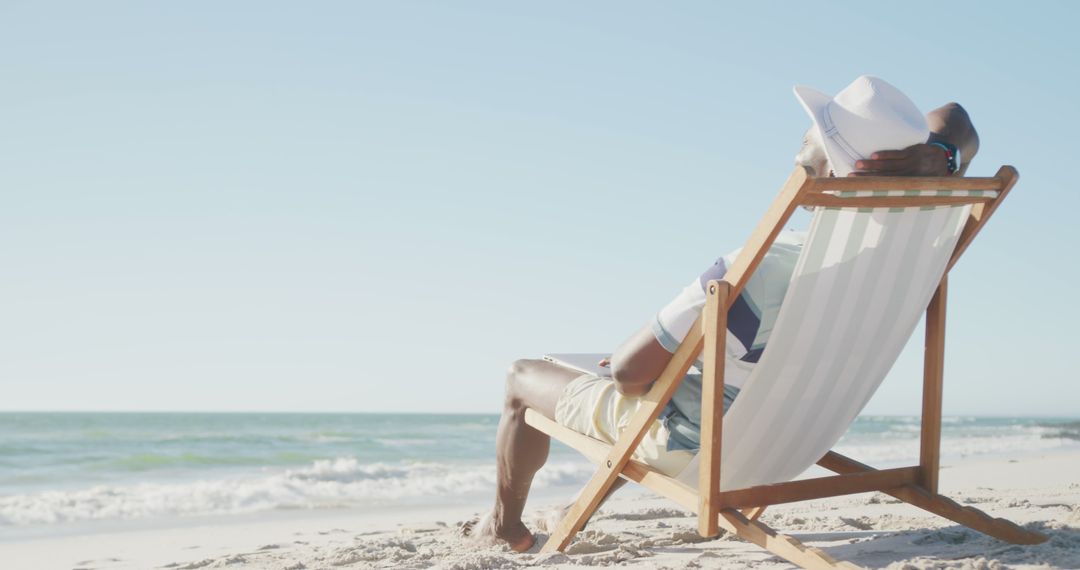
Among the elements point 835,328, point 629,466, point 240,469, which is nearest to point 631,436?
point 629,466

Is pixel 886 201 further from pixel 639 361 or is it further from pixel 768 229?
pixel 639 361

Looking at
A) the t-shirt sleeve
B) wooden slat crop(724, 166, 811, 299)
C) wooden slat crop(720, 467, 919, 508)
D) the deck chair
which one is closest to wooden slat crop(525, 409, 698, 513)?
the deck chair

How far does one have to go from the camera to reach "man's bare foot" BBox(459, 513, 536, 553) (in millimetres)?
3154

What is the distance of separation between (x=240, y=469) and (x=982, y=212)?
1029 cm

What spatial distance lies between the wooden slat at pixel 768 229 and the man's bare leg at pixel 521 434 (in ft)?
2.83

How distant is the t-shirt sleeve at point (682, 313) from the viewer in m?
2.27

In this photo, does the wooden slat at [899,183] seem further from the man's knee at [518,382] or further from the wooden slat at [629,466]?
the man's knee at [518,382]

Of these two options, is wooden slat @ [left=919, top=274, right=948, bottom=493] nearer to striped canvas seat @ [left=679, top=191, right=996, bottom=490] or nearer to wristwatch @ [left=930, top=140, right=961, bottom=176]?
striped canvas seat @ [left=679, top=191, right=996, bottom=490]

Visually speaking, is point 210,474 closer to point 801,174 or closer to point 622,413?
point 622,413

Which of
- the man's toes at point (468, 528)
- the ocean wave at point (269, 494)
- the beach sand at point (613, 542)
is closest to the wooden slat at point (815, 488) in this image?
the beach sand at point (613, 542)

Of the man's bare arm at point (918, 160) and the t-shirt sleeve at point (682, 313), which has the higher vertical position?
the man's bare arm at point (918, 160)

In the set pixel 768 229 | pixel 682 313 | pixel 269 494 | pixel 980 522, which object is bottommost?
pixel 269 494

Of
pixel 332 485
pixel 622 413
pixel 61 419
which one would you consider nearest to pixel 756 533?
pixel 622 413

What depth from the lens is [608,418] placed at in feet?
8.73
